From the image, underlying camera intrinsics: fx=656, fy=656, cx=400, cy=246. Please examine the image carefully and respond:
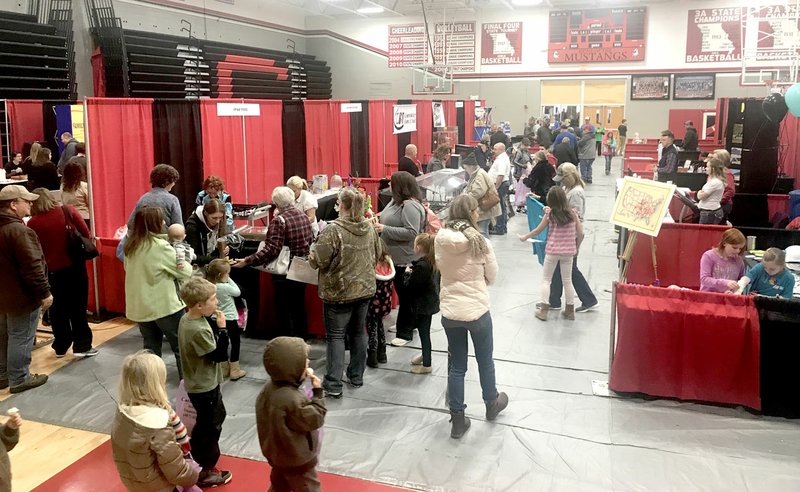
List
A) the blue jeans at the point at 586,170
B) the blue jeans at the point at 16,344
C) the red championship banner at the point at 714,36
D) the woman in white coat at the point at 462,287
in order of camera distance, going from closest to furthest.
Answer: the woman in white coat at the point at 462,287
the blue jeans at the point at 16,344
the blue jeans at the point at 586,170
the red championship banner at the point at 714,36

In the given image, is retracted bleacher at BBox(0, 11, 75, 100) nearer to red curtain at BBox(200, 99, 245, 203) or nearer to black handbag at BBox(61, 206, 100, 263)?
red curtain at BBox(200, 99, 245, 203)

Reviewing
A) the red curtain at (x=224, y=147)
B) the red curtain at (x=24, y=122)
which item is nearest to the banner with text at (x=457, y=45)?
the red curtain at (x=24, y=122)

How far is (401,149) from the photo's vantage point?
12.9 metres

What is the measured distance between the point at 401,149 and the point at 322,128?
8.56ft

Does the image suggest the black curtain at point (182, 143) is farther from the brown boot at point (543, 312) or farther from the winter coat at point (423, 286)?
the brown boot at point (543, 312)

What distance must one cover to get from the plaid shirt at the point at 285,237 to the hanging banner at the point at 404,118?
291 inches

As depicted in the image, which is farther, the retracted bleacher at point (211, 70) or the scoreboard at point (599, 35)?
the scoreboard at point (599, 35)

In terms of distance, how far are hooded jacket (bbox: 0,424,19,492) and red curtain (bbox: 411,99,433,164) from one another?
1154 cm

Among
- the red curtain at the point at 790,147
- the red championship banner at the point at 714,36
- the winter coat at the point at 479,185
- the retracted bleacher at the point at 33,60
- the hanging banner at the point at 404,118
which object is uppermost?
the red championship banner at the point at 714,36

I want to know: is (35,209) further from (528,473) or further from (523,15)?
(523,15)

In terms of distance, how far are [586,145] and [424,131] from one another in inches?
163

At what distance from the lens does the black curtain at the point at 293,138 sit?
31.8ft

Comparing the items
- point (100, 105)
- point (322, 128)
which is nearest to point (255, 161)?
point (322, 128)

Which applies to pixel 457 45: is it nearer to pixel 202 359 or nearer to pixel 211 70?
pixel 211 70
